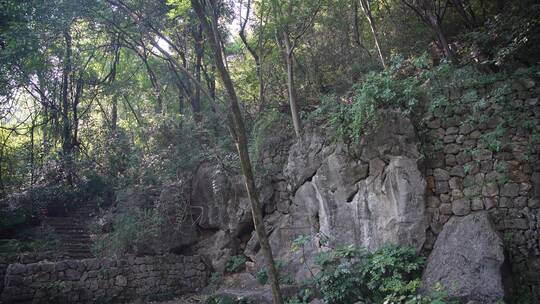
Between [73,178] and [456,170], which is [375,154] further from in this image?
[73,178]

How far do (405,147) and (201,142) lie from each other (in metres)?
6.28

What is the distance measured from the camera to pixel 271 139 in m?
9.97

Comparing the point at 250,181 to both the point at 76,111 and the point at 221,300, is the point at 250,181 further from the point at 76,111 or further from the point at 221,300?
the point at 76,111

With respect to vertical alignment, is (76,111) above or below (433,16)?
above

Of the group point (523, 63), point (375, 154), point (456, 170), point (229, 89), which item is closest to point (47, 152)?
point (229, 89)

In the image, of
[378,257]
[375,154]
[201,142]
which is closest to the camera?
[378,257]

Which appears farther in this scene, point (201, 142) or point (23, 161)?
point (23, 161)

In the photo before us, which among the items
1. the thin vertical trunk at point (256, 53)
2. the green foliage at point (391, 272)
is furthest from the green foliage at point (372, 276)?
the thin vertical trunk at point (256, 53)

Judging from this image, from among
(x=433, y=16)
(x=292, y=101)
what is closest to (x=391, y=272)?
(x=292, y=101)

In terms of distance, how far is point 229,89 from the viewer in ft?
17.9

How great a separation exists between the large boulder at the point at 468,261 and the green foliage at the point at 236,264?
4.53 m

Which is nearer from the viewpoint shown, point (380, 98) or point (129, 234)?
point (380, 98)

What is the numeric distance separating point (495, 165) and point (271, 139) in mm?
5094

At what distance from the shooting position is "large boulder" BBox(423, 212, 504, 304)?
5.32 meters
